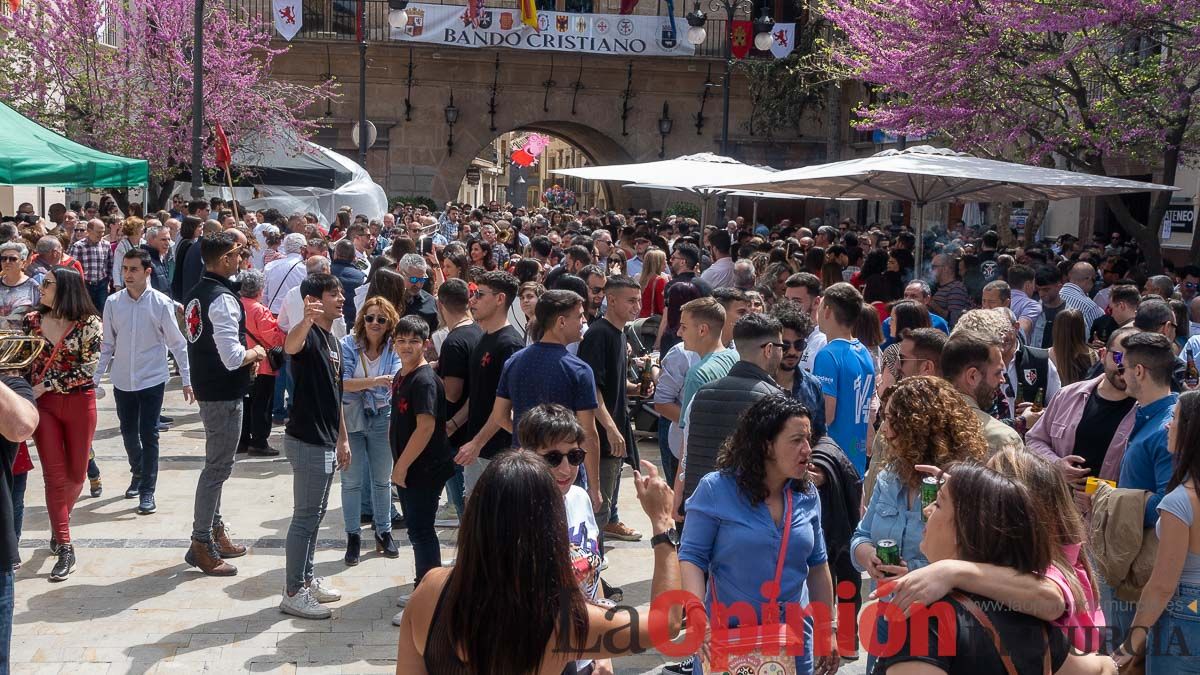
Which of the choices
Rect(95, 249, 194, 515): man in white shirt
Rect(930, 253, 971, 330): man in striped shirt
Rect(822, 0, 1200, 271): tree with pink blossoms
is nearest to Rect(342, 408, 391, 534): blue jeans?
Rect(95, 249, 194, 515): man in white shirt

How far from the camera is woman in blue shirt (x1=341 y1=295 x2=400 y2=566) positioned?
22.0 feet

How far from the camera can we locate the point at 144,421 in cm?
771

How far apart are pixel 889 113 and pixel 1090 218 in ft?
26.7

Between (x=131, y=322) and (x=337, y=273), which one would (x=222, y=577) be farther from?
(x=337, y=273)

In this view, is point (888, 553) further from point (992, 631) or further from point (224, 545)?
point (224, 545)

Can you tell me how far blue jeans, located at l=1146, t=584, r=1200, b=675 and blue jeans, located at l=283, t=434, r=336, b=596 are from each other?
3800 millimetres

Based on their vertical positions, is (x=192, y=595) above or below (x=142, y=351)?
below

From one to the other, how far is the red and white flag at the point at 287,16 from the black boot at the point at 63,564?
20.8 metres

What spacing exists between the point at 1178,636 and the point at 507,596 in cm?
257

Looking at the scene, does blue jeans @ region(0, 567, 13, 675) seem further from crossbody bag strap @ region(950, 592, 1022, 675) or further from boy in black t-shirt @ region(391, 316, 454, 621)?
crossbody bag strap @ region(950, 592, 1022, 675)

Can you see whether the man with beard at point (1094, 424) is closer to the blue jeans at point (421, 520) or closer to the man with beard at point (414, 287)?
the blue jeans at point (421, 520)

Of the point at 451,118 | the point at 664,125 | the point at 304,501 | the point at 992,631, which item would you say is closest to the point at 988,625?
the point at 992,631

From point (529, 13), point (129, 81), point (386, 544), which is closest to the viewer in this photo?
point (386, 544)

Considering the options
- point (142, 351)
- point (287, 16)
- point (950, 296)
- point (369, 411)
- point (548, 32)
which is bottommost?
point (369, 411)
